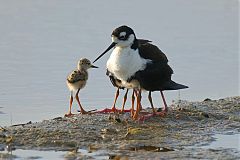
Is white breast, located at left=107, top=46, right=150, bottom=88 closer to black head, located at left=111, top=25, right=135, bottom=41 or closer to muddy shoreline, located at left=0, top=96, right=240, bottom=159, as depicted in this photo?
black head, located at left=111, top=25, right=135, bottom=41

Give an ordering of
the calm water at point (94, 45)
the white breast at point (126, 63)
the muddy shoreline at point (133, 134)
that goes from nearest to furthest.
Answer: the muddy shoreline at point (133, 134)
the white breast at point (126, 63)
the calm water at point (94, 45)

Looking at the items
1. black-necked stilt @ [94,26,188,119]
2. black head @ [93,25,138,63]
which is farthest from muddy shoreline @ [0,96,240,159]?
black head @ [93,25,138,63]

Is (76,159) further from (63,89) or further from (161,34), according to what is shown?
(161,34)

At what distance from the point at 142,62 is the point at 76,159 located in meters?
1.93

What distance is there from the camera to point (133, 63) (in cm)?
988

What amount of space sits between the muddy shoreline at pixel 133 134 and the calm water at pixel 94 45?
103cm

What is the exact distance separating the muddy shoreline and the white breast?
55 cm

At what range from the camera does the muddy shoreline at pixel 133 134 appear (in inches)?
348

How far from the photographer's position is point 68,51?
1427cm

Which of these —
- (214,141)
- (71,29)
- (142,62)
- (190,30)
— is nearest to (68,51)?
(71,29)

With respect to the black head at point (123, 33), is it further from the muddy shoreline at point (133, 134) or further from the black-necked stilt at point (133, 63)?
the muddy shoreline at point (133, 134)

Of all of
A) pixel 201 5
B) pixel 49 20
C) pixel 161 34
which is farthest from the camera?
pixel 201 5

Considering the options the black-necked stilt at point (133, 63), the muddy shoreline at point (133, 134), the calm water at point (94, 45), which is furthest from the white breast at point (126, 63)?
the calm water at point (94, 45)

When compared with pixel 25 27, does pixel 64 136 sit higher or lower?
lower
